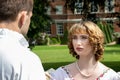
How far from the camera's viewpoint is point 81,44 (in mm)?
4082

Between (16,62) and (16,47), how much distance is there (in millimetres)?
98

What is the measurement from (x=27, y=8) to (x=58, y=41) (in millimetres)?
69929

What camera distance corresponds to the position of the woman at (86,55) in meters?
4.09

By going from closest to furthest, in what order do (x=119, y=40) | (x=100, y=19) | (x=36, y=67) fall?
1. (x=36, y=67)
2. (x=100, y=19)
3. (x=119, y=40)

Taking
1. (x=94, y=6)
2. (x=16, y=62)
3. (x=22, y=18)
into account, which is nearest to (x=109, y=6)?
(x=94, y=6)

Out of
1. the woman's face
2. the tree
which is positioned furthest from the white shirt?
the tree

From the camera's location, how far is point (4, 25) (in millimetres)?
2475

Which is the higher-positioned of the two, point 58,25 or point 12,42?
point 12,42

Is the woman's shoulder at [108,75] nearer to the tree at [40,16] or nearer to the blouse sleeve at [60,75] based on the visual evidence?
the blouse sleeve at [60,75]

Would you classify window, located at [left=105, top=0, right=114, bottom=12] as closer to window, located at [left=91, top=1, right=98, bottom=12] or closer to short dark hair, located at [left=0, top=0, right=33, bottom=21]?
window, located at [left=91, top=1, right=98, bottom=12]

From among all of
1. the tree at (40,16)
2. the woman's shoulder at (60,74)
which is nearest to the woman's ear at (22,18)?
the woman's shoulder at (60,74)

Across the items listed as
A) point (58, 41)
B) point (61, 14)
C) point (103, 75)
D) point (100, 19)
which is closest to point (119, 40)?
point (58, 41)

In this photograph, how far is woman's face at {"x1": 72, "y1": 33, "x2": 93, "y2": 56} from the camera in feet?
13.4

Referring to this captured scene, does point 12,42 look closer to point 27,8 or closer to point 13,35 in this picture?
point 13,35
